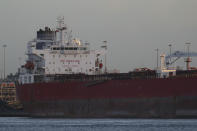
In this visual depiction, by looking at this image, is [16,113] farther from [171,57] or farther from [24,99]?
[171,57]

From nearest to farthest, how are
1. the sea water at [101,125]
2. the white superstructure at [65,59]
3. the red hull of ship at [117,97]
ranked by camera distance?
1. the sea water at [101,125]
2. the red hull of ship at [117,97]
3. the white superstructure at [65,59]

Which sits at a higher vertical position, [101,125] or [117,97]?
[117,97]

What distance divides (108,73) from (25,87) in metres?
8.79

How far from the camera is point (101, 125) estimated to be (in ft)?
202

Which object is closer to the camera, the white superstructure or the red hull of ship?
the red hull of ship

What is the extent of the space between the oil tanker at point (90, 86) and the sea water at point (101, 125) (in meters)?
0.87

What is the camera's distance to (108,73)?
69.9 metres

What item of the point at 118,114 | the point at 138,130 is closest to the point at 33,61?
the point at 118,114

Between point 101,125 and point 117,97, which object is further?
point 117,97

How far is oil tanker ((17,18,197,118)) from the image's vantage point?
205ft

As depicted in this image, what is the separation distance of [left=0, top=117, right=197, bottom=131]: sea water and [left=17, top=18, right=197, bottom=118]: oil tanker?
0.87 m

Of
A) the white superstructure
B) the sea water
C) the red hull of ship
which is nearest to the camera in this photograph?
the sea water

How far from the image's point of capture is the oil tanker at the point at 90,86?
205ft

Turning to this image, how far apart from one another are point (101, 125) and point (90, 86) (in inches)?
249
